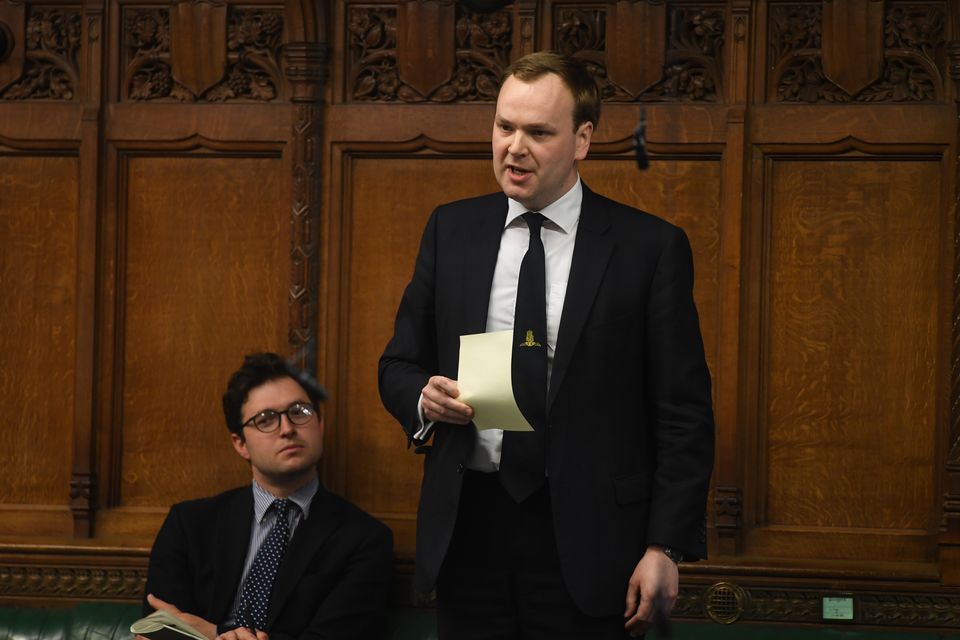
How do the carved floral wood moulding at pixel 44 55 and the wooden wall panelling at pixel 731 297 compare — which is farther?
the carved floral wood moulding at pixel 44 55

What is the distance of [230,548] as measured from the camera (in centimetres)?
421

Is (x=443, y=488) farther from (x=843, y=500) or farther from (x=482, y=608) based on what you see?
(x=843, y=500)

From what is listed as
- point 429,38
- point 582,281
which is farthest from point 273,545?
point 582,281

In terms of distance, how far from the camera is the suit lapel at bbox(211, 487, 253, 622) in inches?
164

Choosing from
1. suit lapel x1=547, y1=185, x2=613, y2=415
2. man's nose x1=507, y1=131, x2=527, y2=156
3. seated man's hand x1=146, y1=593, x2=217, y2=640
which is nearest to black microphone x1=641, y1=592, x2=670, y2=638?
suit lapel x1=547, y1=185, x2=613, y2=415

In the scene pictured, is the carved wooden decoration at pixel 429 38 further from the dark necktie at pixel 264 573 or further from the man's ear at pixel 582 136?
the man's ear at pixel 582 136

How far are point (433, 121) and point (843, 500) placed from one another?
177cm

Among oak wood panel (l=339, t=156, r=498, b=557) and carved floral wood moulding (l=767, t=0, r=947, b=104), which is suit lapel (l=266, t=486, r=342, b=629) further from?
carved floral wood moulding (l=767, t=0, r=947, b=104)

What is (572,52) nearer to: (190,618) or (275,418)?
(275,418)

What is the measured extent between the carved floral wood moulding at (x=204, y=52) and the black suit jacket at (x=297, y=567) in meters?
1.35

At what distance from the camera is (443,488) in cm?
262

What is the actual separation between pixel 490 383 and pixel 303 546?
1.85 m

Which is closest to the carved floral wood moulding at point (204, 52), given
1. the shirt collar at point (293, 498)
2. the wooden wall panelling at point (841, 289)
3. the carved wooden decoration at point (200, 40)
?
the carved wooden decoration at point (200, 40)

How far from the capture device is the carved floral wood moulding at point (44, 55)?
15.6 ft
